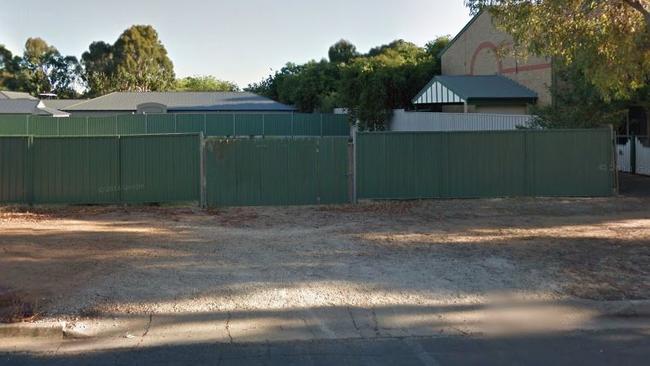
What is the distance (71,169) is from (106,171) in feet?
2.70

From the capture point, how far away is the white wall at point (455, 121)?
88.8 feet

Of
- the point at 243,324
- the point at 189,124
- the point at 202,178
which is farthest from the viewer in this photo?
the point at 189,124

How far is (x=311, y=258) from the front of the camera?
33.9 ft

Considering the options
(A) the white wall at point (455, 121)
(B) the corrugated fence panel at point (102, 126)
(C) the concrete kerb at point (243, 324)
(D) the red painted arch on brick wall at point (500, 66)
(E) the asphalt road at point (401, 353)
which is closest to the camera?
(E) the asphalt road at point (401, 353)

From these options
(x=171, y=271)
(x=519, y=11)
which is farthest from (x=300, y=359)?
(x=519, y=11)

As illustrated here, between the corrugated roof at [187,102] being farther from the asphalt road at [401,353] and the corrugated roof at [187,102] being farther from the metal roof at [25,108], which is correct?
the asphalt road at [401,353]

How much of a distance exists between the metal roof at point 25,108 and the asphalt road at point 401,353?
4874cm

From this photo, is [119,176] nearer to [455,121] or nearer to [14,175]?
[14,175]

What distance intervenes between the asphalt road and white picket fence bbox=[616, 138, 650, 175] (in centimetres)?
1795

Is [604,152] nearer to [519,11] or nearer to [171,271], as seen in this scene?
[519,11]

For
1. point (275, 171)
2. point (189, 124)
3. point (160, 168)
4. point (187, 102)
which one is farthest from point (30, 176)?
point (187, 102)

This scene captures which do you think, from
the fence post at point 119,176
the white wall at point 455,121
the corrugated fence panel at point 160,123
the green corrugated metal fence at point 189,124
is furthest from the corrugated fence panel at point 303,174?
the corrugated fence panel at point 160,123

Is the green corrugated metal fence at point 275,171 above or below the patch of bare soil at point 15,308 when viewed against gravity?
above

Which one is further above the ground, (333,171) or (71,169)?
(71,169)
